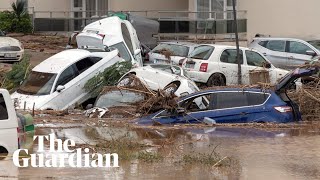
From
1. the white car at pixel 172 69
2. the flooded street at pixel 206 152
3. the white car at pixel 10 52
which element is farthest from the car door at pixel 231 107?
the white car at pixel 10 52

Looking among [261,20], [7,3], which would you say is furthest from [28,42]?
[261,20]

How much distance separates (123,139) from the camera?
1409 centimetres

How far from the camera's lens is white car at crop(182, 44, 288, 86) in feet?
75.7

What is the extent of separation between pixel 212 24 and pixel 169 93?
48.9ft

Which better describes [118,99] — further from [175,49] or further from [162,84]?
[175,49]

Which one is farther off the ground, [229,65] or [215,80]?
[229,65]

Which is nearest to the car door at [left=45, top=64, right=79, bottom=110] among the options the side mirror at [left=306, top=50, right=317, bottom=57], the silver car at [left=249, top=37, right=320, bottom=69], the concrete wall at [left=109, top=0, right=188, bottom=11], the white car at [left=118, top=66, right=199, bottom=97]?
the white car at [left=118, top=66, right=199, bottom=97]

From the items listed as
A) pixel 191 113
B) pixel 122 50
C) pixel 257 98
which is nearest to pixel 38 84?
pixel 122 50

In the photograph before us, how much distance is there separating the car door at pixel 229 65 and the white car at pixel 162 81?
3.37 m

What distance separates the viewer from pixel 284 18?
1244 inches

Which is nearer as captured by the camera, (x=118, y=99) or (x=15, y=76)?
(x=118, y=99)

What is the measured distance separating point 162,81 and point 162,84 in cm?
13

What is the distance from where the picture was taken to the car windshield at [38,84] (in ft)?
64.7

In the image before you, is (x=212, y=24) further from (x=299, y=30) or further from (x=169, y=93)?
(x=169, y=93)
